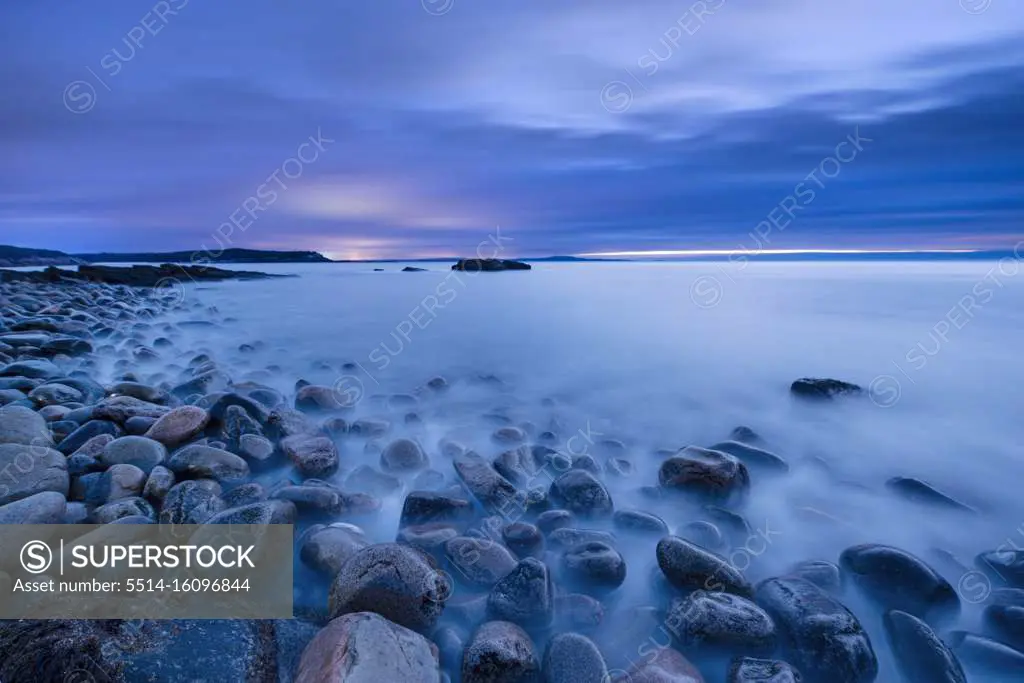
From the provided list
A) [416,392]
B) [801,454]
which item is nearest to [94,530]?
[416,392]

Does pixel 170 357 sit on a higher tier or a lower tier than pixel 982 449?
higher

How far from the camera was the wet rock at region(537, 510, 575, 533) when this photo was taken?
3446mm

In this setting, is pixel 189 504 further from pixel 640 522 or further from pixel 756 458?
pixel 756 458

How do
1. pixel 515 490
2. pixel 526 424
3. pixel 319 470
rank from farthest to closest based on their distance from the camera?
pixel 526 424, pixel 319 470, pixel 515 490

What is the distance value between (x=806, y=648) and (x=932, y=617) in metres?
0.97

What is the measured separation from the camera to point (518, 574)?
264 centimetres

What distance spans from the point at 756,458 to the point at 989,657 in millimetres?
2224

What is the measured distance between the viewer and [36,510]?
2795mm

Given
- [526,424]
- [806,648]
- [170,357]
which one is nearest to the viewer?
[806,648]

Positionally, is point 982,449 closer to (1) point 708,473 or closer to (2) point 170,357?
(1) point 708,473

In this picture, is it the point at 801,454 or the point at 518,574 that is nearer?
the point at 518,574

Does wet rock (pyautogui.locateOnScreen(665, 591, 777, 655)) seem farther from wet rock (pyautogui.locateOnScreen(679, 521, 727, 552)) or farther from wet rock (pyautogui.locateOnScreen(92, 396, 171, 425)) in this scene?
wet rock (pyautogui.locateOnScreen(92, 396, 171, 425))

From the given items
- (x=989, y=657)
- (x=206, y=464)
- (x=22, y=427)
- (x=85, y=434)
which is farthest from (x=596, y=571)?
(x=22, y=427)

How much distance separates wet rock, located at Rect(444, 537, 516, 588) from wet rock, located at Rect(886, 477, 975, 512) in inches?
133
